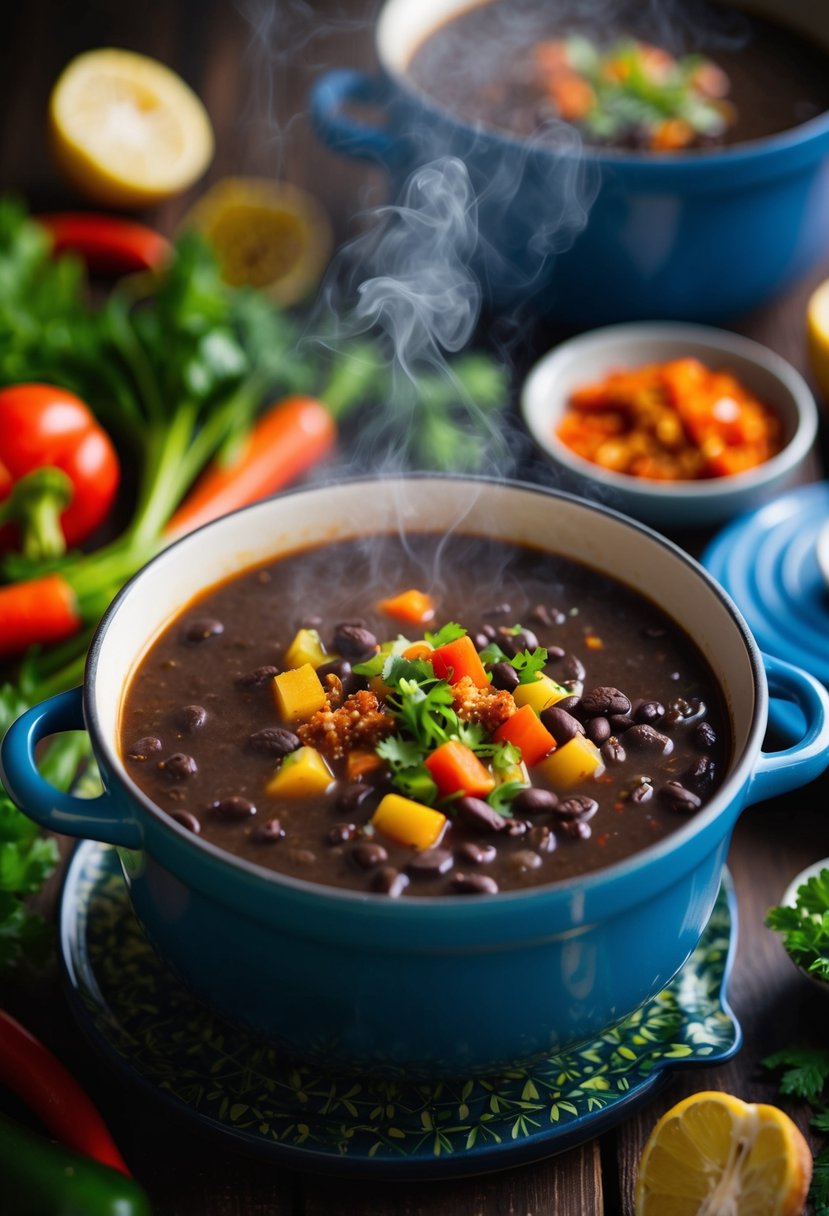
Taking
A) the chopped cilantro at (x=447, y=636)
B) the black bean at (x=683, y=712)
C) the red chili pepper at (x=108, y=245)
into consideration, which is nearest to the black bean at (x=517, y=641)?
the chopped cilantro at (x=447, y=636)

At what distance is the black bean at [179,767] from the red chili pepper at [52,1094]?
0.62 meters

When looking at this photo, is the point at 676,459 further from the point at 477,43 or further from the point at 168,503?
the point at 477,43

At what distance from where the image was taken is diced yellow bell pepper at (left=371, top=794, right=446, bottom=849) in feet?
8.66

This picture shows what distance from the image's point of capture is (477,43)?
560 centimetres

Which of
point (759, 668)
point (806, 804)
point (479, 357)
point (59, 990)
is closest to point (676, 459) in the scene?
point (479, 357)

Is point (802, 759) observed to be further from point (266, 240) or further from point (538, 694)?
point (266, 240)

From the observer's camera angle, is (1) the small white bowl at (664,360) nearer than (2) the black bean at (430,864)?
No

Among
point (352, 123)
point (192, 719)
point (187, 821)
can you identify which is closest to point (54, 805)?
point (187, 821)

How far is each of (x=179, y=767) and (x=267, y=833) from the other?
26 cm

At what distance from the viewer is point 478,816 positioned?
8.64 feet

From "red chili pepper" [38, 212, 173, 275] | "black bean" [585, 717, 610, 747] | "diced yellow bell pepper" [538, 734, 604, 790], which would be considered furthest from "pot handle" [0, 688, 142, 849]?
"red chili pepper" [38, 212, 173, 275]

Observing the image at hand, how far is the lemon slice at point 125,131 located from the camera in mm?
5594

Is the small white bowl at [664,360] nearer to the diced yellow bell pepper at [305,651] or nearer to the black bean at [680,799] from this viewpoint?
the diced yellow bell pepper at [305,651]

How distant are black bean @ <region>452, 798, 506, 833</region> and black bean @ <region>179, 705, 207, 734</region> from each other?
58 cm
